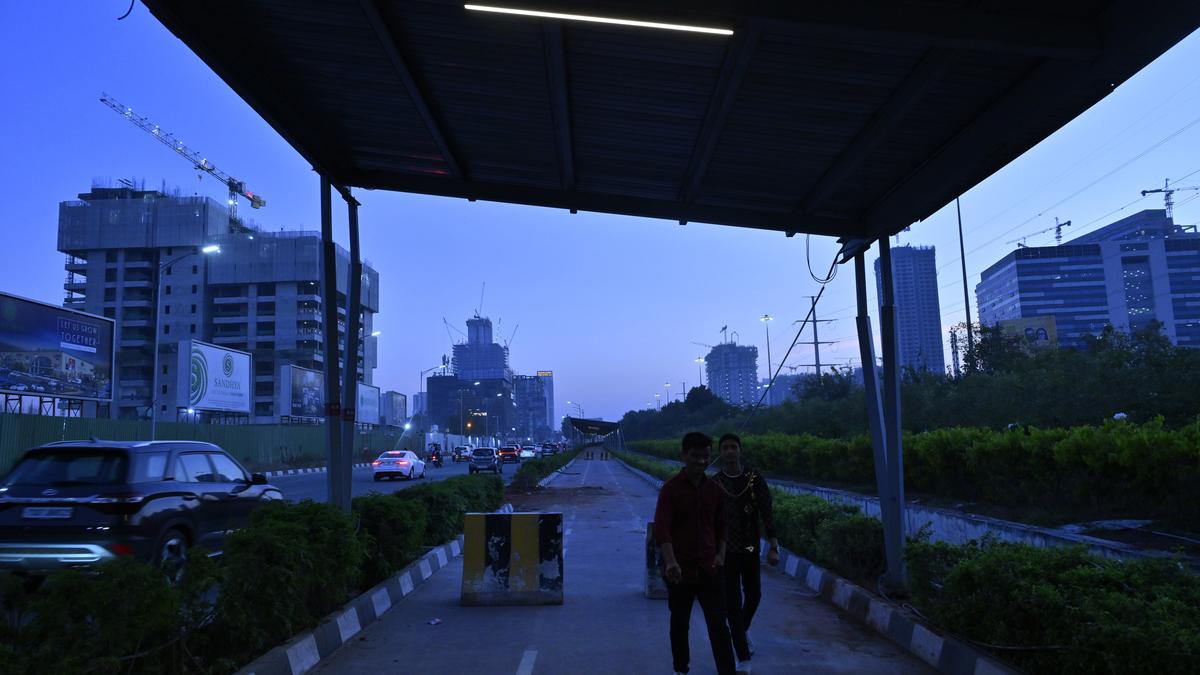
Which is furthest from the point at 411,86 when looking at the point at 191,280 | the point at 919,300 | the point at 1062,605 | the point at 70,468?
the point at 919,300

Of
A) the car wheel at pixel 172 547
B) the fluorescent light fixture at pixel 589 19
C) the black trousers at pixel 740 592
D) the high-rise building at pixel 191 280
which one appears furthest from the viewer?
the high-rise building at pixel 191 280

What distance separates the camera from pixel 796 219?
9.16 meters

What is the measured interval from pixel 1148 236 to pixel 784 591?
157095mm

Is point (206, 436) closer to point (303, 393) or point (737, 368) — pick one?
→ point (303, 393)

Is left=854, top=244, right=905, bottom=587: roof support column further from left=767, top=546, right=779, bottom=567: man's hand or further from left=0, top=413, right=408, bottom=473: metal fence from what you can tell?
left=0, top=413, right=408, bottom=473: metal fence

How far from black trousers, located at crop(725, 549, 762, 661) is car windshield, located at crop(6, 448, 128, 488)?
6.35 meters

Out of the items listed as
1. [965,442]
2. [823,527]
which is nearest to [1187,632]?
[823,527]

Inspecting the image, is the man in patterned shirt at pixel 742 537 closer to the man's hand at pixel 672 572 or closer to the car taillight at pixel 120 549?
the man's hand at pixel 672 572

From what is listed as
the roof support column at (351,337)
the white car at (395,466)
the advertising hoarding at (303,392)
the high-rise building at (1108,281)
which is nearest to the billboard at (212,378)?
the advertising hoarding at (303,392)

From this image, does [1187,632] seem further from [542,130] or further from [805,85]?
[542,130]

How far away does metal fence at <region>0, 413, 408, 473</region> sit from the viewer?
92.1 feet

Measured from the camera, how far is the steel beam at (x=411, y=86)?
582 cm

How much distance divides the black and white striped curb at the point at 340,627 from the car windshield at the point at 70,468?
2944mm

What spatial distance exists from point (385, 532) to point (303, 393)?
62.9 m
